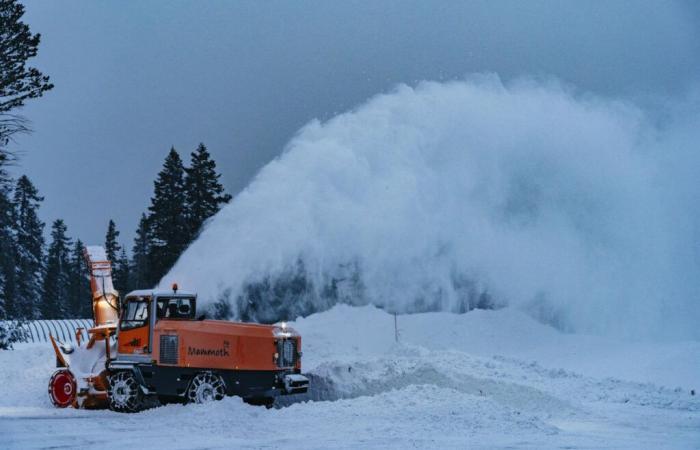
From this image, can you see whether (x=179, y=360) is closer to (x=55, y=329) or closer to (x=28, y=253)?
(x=55, y=329)

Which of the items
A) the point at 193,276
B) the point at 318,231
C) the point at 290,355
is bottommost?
the point at 290,355

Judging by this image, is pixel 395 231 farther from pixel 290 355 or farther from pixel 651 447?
pixel 651 447

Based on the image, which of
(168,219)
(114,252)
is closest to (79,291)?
(114,252)

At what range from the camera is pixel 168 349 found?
51.2 feet

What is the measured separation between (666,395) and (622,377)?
3036 millimetres

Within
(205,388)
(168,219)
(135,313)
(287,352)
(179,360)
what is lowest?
(205,388)

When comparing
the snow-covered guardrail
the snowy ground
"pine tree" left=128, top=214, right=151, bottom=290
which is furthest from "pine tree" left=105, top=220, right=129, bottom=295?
the snowy ground

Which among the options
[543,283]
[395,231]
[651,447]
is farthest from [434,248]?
[651,447]

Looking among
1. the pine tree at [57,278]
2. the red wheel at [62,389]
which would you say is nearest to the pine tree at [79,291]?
the pine tree at [57,278]

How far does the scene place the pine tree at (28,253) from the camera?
5609 cm

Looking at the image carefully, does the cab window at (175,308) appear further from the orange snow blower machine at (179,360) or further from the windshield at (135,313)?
the windshield at (135,313)

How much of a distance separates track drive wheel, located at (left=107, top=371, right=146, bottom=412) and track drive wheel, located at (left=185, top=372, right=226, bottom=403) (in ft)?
3.16

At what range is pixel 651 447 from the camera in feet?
40.5

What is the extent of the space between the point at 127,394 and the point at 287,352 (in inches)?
128
